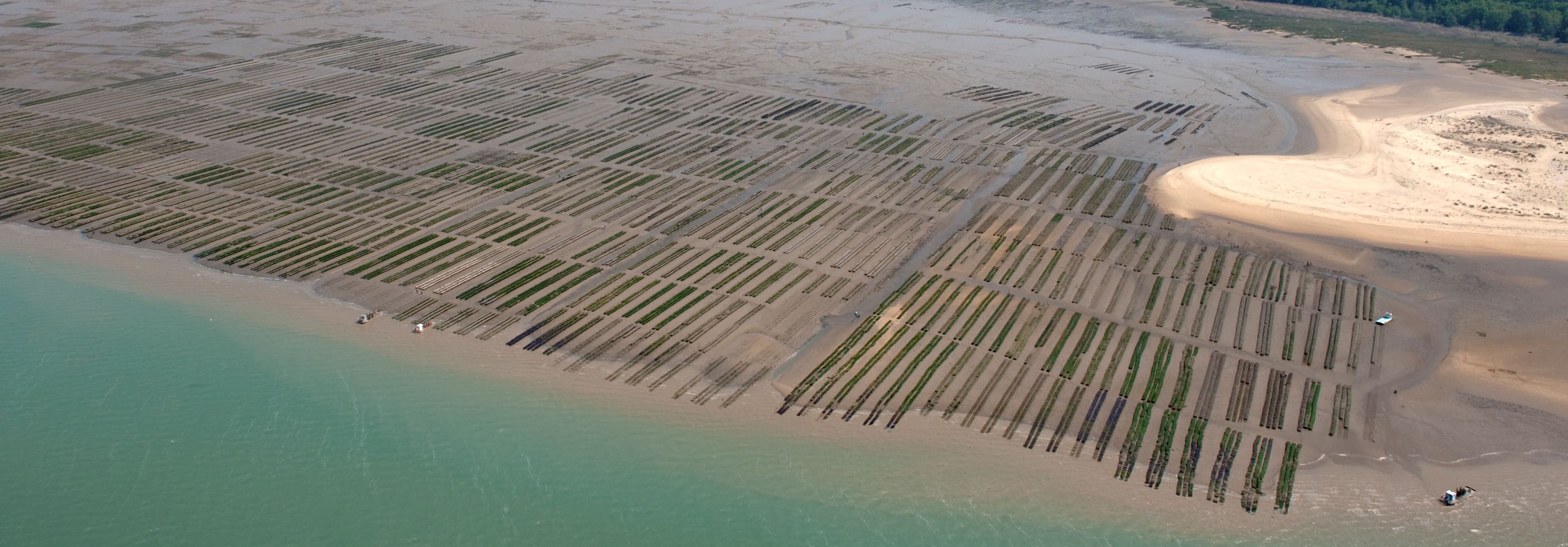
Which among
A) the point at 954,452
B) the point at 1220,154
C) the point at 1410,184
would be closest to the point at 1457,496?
the point at 954,452

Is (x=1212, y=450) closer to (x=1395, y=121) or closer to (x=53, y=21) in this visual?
(x=1395, y=121)

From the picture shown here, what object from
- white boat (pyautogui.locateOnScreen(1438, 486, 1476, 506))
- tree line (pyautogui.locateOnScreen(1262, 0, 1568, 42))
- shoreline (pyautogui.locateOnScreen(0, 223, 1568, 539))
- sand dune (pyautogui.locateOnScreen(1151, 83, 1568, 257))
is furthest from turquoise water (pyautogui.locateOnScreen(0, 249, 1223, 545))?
tree line (pyautogui.locateOnScreen(1262, 0, 1568, 42))

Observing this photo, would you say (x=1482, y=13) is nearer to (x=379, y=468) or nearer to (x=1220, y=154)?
(x=1220, y=154)

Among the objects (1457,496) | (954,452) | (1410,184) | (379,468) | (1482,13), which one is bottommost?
(379,468)

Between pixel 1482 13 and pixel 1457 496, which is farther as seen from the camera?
pixel 1482 13

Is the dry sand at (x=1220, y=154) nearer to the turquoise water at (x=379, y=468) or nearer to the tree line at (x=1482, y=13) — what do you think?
the turquoise water at (x=379, y=468)

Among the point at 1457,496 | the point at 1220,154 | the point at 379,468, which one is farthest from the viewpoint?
the point at 1220,154
